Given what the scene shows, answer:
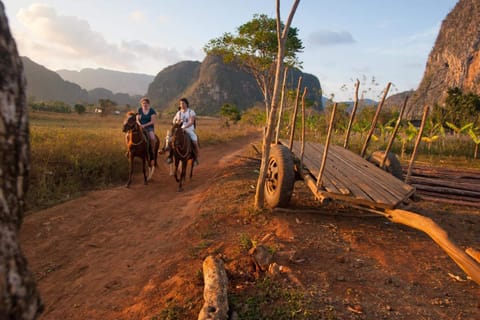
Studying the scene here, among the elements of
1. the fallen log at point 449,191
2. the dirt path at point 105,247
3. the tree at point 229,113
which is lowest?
the dirt path at point 105,247

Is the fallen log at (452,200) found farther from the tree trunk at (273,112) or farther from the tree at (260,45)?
the tree at (260,45)

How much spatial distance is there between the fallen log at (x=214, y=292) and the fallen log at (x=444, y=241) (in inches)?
80.9

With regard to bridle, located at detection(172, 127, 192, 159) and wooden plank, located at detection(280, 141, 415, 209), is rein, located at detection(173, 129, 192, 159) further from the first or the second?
wooden plank, located at detection(280, 141, 415, 209)

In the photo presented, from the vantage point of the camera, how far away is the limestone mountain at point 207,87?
4122 inches

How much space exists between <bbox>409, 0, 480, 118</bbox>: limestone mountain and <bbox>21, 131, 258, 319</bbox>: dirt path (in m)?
66.7

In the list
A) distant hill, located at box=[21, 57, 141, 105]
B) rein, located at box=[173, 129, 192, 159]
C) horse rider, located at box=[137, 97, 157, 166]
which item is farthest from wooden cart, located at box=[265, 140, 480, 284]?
distant hill, located at box=[21, 57, 141, 105]

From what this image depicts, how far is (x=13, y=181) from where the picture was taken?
1.23 m

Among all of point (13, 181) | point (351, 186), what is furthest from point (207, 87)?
point (13, 181)

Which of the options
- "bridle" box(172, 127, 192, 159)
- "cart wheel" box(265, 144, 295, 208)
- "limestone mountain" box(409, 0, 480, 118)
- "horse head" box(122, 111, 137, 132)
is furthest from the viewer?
"limestone mountain" box(409, 0, 480, 118)

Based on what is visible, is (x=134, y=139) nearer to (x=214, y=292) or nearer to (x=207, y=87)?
(x=214, y=292)

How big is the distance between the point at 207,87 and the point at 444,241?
11123cm

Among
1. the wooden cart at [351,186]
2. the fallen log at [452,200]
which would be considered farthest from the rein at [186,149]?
the fallen log at [452,200]

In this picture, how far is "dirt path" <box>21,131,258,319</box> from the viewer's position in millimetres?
3256

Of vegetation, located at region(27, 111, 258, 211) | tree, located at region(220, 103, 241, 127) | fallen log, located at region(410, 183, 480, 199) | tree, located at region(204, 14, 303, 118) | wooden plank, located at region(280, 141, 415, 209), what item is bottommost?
vegetation, located at region(27, 111, 258, 211)
